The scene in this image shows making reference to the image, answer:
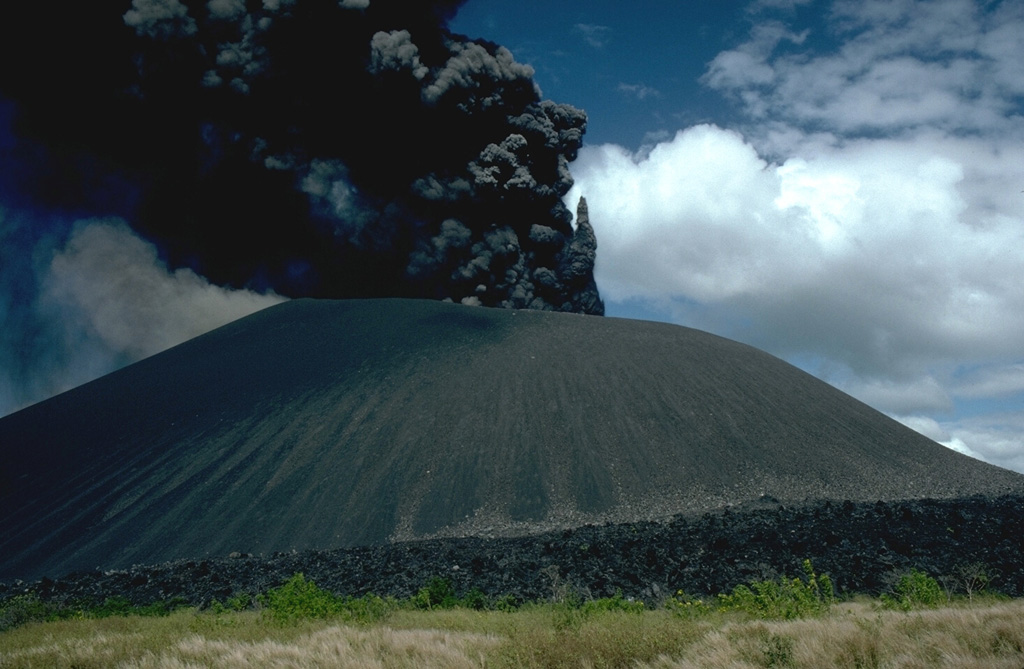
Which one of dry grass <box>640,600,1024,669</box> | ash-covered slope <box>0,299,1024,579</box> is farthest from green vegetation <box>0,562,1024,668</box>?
ash-covered slope <box>0,299,1024,579</box>

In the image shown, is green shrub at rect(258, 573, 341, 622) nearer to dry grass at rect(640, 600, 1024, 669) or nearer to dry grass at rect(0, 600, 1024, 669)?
dry grass at rect(0, 600, 1024, 669)

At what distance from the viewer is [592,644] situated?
8.77m

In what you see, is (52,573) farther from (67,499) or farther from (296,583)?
(296,583)

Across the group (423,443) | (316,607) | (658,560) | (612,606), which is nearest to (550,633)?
(612,606)

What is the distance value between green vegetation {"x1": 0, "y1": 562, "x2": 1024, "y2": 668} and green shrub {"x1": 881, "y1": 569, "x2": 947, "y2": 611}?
0.04m

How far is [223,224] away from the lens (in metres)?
56.1

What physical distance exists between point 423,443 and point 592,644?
21.8 m

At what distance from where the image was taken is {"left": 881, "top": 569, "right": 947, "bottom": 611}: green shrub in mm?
11625

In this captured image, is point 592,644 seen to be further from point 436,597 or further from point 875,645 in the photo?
point 436,597

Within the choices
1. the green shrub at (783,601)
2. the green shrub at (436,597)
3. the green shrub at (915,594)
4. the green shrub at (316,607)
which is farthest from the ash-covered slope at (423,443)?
the green shrub at (915,594)

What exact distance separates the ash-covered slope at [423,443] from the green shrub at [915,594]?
1208 cm

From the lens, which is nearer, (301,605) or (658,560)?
(301,605)

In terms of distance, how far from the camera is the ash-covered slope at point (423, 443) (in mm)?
24906

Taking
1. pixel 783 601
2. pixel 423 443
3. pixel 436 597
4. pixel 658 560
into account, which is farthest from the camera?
pixel 423 443
